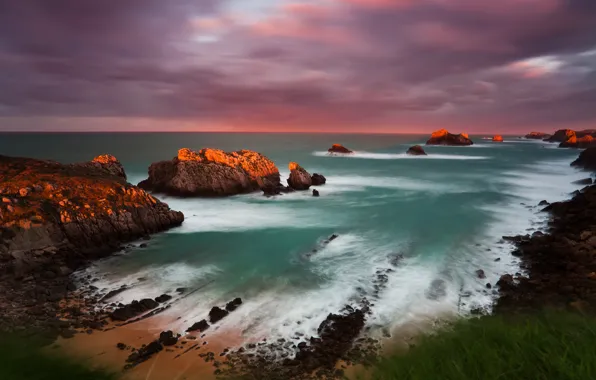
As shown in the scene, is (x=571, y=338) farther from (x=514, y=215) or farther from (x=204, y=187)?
(x=204, y=187)

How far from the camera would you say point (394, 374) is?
5758 millimetres

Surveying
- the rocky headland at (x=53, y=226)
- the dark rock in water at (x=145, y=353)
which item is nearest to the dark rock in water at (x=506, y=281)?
the dark rock in water at (x=145, y=353)

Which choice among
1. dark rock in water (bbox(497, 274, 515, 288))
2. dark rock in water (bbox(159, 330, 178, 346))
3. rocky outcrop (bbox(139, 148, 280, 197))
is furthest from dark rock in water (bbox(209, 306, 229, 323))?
rocky outcrop (bbox(139, 148, 280, 197))

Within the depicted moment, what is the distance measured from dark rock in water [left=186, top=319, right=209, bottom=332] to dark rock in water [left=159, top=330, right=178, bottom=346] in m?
0.64

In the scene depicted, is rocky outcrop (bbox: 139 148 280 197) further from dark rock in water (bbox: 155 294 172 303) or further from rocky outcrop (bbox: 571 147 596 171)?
rocky outcrop (bbox: 571 147 596 171)

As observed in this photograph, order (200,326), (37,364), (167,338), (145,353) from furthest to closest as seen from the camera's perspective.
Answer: (200,326)
(167,338)
(145,353)
(37,364)

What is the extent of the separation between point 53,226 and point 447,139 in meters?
189

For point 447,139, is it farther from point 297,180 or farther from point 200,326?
point 200,326

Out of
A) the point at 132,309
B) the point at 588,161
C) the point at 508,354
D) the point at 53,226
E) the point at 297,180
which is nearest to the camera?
the point at 508,354

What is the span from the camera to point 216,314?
509 inches

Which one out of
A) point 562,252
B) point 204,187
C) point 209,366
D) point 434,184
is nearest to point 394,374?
point 209,366

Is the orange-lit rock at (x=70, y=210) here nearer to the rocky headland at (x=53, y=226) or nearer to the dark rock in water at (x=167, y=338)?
the rocky headland at (x=53, y=226)

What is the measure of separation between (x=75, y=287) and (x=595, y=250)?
78.1 feet

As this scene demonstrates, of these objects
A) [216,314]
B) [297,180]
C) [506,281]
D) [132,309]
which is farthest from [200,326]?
[297,180]
